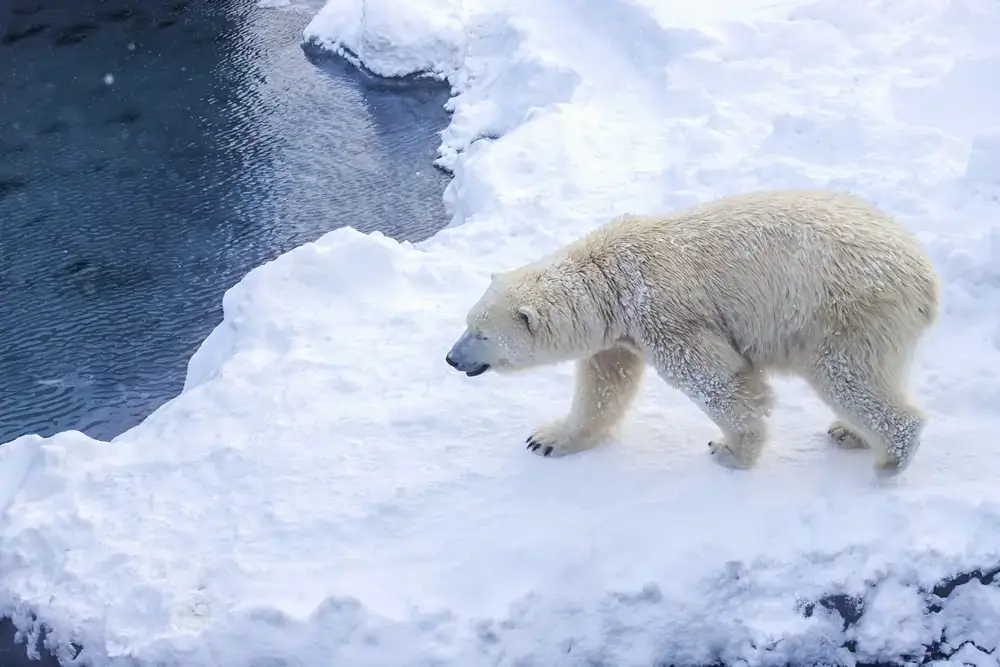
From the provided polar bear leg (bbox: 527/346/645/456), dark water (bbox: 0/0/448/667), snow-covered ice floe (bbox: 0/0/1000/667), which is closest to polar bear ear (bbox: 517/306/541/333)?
polar bear leg (bbox: 527/346/645/456)

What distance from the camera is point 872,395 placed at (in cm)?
406

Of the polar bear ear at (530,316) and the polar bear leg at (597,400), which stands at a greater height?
the polar bear ear at (530,316)

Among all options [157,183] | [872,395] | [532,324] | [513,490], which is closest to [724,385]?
[872,395]

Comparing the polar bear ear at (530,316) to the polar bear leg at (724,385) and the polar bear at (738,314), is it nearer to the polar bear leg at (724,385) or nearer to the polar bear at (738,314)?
the polar bear at (738,314)

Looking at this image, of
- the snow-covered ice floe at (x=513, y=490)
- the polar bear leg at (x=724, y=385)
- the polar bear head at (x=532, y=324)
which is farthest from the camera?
the polar bear head at (x=532, y=324)

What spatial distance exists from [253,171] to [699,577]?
7.72 m

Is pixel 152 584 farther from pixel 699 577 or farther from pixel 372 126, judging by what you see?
pixel 372 126

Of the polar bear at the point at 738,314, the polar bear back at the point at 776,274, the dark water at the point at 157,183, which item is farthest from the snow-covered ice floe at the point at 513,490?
the dark water at the point at 157,183

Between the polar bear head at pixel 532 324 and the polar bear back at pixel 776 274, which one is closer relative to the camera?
the polar bear back at pixel 776 274

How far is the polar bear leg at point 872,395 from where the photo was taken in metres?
4.05

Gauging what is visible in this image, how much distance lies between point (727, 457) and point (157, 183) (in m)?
7.78

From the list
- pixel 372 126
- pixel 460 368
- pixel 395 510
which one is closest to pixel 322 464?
pixel 395 510

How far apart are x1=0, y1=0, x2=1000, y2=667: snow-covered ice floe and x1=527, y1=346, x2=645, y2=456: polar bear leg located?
0.11 m

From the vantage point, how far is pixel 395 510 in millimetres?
4645
